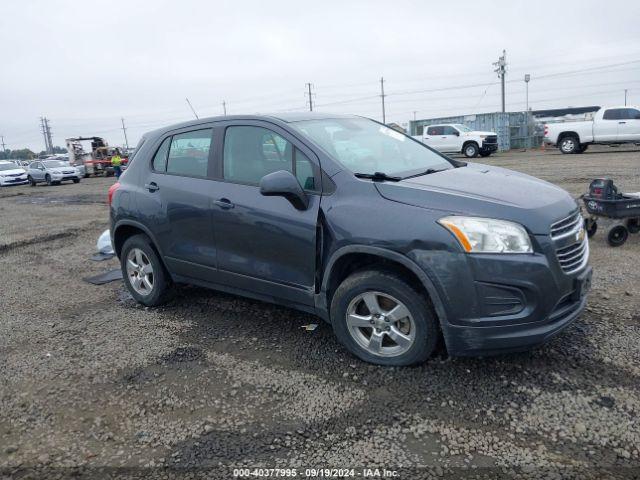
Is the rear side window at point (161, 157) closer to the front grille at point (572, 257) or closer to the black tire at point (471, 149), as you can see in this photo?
the front grille at point (572, 257)

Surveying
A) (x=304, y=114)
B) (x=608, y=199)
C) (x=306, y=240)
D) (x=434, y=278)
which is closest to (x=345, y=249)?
(x=306, y=240)

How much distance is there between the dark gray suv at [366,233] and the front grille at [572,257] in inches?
0.7

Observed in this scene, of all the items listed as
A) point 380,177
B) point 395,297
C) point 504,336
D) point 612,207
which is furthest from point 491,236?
point 612,207

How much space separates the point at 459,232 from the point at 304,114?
1896mm

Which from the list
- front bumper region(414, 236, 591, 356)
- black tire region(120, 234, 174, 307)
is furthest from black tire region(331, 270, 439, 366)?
black tire region(120, 234, 174, 307)

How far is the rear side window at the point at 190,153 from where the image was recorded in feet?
14.2

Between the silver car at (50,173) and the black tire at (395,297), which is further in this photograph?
the silver car at (50,173)

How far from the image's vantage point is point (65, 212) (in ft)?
44.4

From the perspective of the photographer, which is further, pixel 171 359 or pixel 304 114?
pixel 304 114

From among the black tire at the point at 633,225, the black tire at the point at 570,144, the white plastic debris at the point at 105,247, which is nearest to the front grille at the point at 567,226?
the black tire at the point at 633,225

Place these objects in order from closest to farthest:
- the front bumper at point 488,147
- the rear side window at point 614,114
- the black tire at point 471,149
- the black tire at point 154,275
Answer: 1. the black tire at point 154,275
2. the rear side window at point 614,114
3. the front bumper at point 488,147
4. the black tire at point 471,149

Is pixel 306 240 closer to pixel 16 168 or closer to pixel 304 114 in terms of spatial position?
pixel 304 114

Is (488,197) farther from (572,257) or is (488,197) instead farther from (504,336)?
(504,336)

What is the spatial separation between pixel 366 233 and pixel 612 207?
431cm
